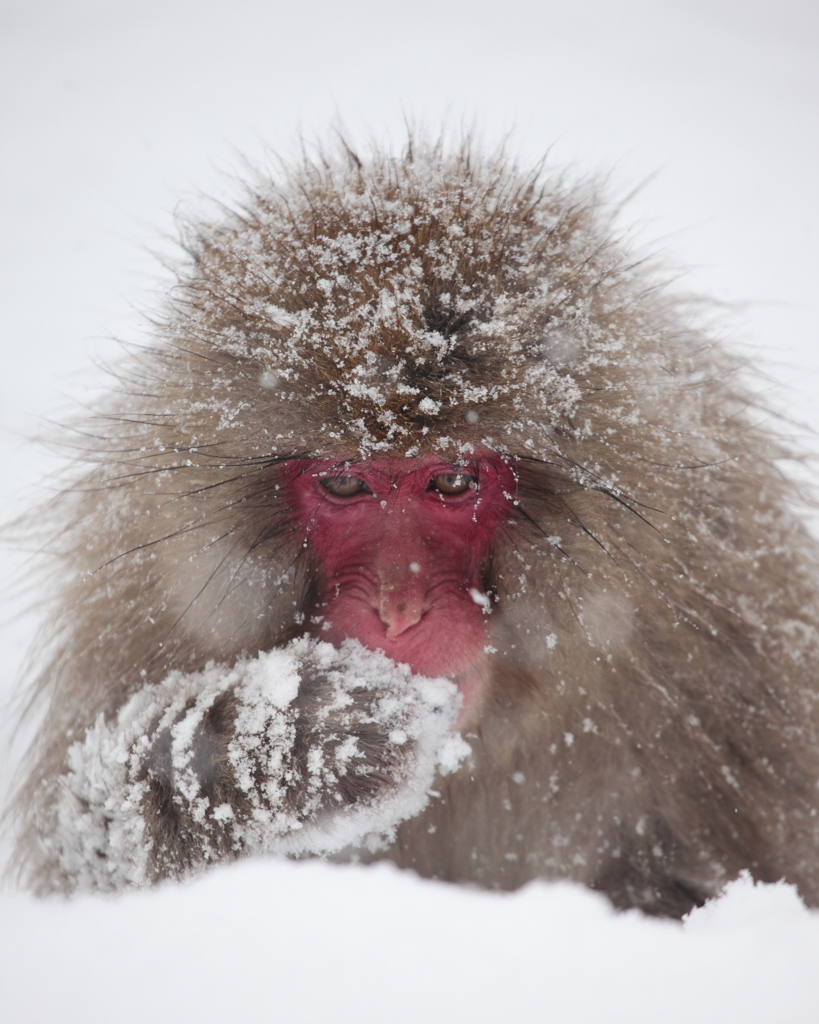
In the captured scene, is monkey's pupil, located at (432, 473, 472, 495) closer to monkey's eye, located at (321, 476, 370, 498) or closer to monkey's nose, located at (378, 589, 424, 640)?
monkey's eye, located at (321, 476, 370, 498)

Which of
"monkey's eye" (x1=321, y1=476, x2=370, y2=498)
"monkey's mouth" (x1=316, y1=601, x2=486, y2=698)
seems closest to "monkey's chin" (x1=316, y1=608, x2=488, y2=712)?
"monkey's mouth" (x1=316, y1=601, x2=486, y2=698)

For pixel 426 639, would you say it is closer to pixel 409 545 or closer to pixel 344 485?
pixel 409 545

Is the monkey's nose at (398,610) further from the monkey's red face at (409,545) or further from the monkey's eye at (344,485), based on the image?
the monkey's eye at (344,485)

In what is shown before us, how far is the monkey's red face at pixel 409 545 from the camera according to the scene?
1648 millimetres

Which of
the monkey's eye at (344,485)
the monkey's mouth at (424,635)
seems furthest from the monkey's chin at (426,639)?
the monkey's eye at (344,485)

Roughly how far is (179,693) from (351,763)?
1.52 ft

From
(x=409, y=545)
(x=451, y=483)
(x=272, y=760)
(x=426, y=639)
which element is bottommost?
(x=272, y=760)

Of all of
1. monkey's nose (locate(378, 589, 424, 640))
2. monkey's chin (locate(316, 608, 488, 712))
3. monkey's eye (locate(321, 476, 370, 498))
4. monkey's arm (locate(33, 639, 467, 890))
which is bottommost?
monkey's arm (locate(33, 639, 467, 890))

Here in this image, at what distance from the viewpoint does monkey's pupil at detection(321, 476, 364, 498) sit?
68.4 inches

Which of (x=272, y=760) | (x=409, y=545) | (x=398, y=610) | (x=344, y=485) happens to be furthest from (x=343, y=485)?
(x=272, y=760)

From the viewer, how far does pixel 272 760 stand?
1.58 meters

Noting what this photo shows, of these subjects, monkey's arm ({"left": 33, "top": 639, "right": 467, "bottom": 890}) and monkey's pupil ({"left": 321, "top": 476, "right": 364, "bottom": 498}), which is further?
monkey's pupil ({"left": 321, "top": 476, "right": 364, "bottom": 498})

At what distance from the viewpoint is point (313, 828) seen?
161 cm

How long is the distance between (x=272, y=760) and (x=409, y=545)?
0.57m
